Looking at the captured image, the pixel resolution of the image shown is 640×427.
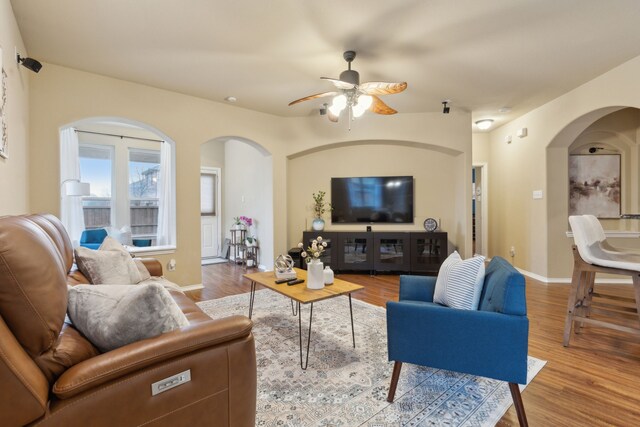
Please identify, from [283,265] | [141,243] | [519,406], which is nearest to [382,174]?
[283,265]

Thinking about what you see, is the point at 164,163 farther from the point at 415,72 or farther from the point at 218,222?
the point at 415,72

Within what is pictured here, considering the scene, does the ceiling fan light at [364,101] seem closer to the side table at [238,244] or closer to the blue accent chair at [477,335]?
the blue accent chair at [477,335]

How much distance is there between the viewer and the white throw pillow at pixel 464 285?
1726 mm

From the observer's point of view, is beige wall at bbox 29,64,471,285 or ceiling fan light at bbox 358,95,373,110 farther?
beige wall at bbox 29,64,471,285

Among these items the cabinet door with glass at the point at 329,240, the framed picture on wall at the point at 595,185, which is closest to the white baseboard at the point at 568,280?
the framed picture on wall at the point at 595,185

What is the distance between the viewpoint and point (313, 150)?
540 centimetres

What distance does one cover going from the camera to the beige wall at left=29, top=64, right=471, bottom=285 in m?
3.23

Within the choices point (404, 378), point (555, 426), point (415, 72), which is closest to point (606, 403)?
point (555, 426)

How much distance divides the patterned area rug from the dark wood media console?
2351 mm

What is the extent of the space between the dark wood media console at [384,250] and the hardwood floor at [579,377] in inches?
59.5

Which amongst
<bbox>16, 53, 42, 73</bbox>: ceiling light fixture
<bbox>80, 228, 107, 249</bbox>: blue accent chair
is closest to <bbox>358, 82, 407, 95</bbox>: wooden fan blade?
<bbox>16, 53, 42, 73</bbox>: ceiling light fixture

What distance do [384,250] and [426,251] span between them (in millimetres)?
661

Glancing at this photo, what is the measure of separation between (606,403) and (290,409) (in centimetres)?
180

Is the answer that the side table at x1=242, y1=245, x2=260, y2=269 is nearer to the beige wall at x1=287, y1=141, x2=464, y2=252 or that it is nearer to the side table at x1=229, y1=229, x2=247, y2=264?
the side table at x1=229, y1=229, x2=247, y2=264
